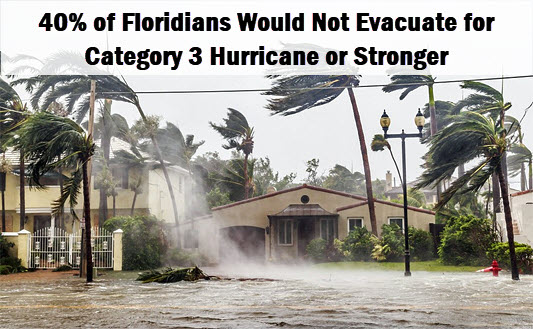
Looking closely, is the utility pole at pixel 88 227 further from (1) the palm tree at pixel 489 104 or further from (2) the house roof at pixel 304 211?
(1) the palm tree at pixel 489 104

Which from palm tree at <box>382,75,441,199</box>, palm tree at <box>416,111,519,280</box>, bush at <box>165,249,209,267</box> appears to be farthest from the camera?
palm tree at <box>382,75,441,199</box>

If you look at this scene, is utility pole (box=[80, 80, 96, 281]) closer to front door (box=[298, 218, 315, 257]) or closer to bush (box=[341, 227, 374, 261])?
front door (box=[298, 218, 315, 257])

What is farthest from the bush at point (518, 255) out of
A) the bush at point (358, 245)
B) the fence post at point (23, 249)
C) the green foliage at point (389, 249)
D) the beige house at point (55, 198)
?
the fence post at point (23, 249)

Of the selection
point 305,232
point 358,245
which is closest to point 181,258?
point 305,232

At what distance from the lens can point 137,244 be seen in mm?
31391

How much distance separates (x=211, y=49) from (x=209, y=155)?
5838 centimetres

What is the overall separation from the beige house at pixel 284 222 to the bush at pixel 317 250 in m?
1.26

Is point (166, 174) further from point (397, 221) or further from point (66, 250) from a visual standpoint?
point (397, 221)

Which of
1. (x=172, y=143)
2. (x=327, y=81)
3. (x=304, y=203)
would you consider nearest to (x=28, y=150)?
(x=304, y=203)

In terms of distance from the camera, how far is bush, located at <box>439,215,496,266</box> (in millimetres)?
30516

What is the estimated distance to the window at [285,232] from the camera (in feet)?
123

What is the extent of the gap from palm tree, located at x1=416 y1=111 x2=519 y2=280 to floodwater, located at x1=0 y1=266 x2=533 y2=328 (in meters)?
2.97

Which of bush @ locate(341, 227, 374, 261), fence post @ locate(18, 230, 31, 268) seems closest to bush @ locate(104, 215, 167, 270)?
fence post @ locate(18, 230, 31, 268)

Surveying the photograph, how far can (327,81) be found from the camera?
41500 mm
